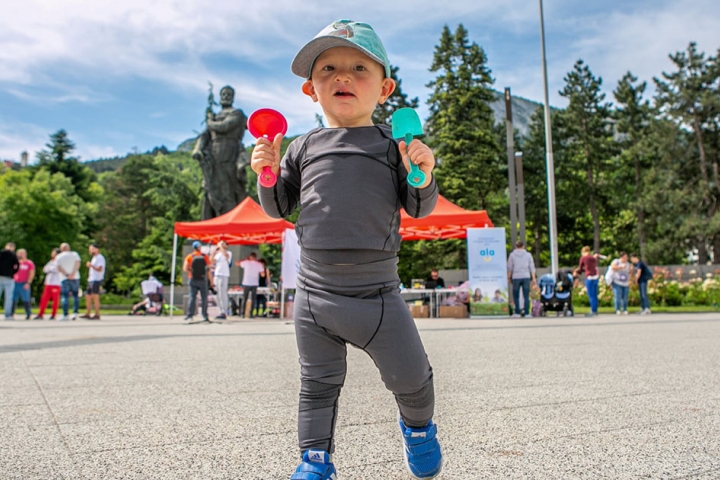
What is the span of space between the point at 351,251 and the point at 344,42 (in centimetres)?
70

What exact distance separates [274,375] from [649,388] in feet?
8.64

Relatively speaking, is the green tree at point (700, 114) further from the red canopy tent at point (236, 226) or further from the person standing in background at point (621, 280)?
the red canopy tent at point (236, 226)

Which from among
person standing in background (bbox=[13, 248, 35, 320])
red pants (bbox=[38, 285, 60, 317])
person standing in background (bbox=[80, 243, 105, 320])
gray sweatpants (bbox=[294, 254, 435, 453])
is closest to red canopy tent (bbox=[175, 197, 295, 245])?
person standing in background (bbox=[80, 243, 105, 320])

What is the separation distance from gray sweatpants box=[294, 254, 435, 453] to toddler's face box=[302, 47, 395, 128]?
1.81 ft

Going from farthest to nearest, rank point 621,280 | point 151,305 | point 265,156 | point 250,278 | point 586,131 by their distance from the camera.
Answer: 1. point 586,131
2. point 151,305
3. point 621,280
4. point 250,278
5. point 265,156

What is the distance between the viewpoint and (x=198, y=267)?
44.6 feet

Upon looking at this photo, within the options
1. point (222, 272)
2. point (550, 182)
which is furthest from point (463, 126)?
point (222, 272)

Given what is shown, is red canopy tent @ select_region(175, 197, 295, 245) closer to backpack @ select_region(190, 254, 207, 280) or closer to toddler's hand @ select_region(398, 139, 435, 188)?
backpack @ select_region(190, 254, 207, 280)

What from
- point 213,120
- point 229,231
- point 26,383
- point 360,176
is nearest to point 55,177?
point 213,120

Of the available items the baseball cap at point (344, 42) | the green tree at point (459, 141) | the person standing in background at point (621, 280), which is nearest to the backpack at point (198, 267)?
the person standing in background at point (621, 280)

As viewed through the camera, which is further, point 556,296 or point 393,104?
point 393,104

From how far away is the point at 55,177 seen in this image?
4847cm

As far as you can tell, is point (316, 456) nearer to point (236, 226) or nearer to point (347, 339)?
point (347, 339)

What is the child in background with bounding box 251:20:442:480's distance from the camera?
2.02m
